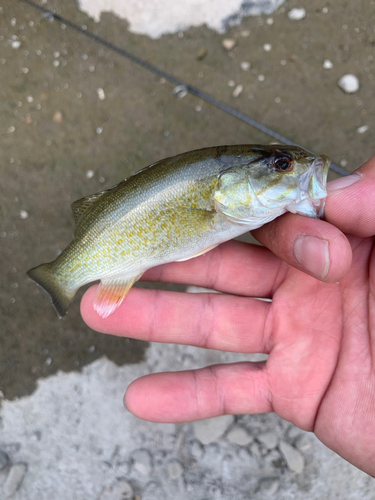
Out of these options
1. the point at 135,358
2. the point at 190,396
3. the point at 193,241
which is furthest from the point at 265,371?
the point at 135,358

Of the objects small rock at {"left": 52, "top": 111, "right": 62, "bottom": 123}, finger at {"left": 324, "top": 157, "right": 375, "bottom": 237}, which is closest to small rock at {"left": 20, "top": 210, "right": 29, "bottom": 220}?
small rock at {"left": 52, "top": 111, "right": 62, "bottom": 123}

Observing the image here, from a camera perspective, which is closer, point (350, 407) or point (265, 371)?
point (350, 407)

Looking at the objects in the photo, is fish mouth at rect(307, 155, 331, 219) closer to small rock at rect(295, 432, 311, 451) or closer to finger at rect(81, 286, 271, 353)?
finger at rect(81, 286, 271, 353)

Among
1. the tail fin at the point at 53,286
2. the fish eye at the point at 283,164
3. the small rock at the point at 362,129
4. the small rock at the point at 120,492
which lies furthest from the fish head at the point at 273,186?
the small rock at the point at 120,492

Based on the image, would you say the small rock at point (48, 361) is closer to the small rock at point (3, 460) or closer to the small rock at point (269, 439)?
the small rock at point (3, 460)

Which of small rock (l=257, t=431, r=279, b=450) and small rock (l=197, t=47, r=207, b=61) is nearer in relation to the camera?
small rock (l=257, t=431, r=279, b=450)

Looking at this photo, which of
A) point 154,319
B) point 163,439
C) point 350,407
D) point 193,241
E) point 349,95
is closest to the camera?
point 350,407

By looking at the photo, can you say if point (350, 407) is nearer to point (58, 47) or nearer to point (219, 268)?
point (219, 268)
